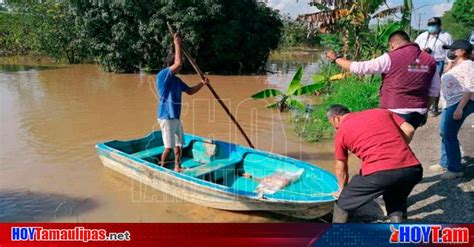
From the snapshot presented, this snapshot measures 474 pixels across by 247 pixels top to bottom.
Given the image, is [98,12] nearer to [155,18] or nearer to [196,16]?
[155,18]

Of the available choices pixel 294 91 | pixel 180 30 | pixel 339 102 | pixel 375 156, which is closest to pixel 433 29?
pixel 339 102

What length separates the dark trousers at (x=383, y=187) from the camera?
310cm

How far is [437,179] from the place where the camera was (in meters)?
4.87

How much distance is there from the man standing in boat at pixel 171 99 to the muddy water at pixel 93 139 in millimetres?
732

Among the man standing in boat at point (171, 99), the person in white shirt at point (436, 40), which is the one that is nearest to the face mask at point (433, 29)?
the person in white shirt at point (436, 40)

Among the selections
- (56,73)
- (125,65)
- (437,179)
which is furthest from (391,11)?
(56,73)

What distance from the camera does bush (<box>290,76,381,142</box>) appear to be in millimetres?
8195

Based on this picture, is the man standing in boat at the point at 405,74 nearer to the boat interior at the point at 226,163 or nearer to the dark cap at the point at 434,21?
the boat interior at the point at 226,163

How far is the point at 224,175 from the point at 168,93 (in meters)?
1.30

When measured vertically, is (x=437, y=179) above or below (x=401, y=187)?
below

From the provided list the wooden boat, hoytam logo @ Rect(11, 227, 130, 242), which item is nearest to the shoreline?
the wooden boat

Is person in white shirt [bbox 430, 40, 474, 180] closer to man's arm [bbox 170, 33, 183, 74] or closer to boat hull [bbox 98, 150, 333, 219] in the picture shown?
boat hull [bbox 98, 150, 333, 219]

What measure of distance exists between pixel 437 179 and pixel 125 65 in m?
16.8

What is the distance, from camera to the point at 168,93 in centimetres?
529
